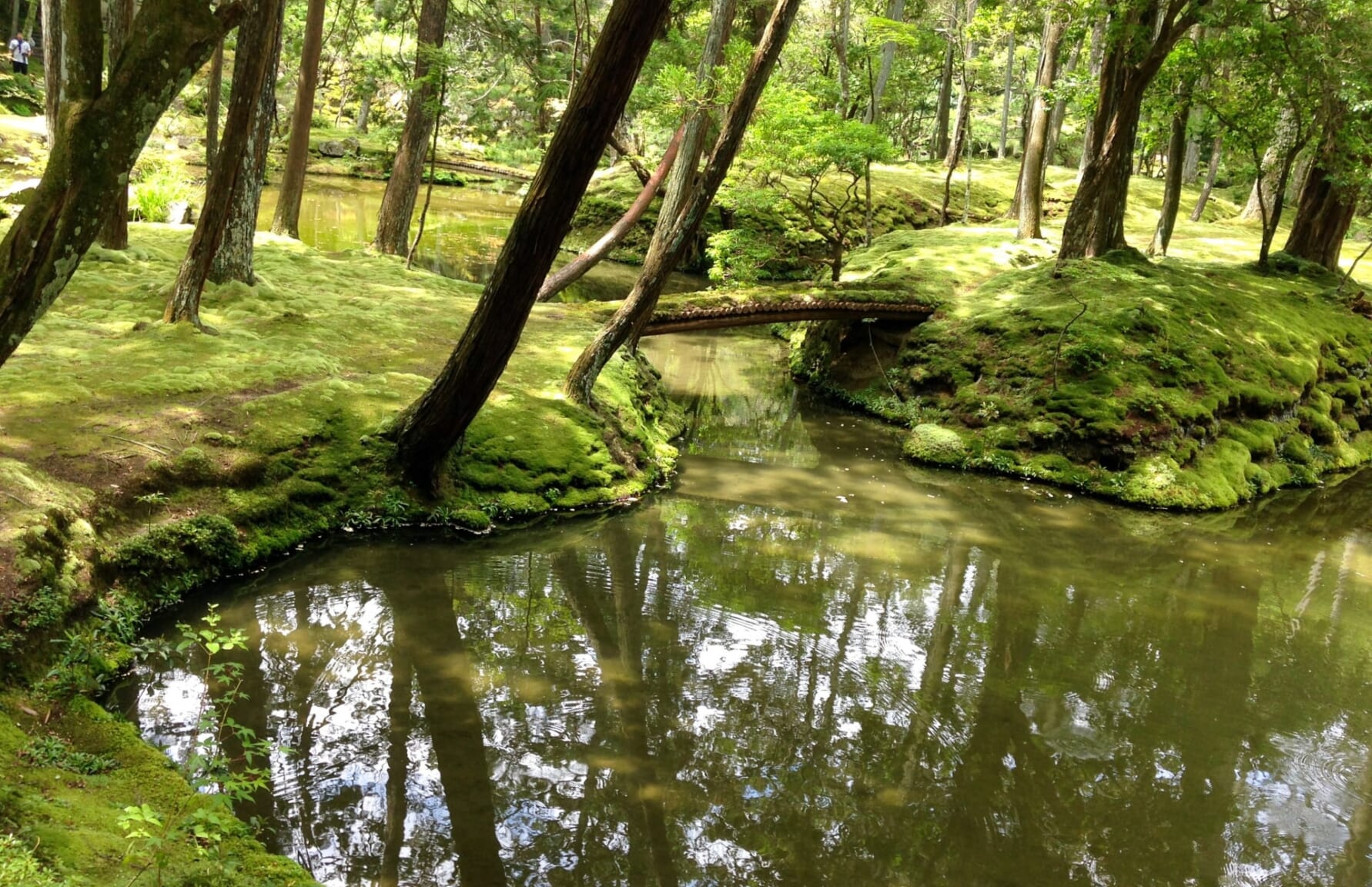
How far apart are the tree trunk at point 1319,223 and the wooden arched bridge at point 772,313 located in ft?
32.1

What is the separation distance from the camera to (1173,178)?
16.9 meters

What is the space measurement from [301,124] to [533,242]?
8.45m

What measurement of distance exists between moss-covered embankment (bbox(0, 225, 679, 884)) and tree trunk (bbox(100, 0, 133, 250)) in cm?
26

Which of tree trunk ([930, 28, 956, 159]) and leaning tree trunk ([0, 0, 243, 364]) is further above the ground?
tree trunk ([930, 28, 956, 159])

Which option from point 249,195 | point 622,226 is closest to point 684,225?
point 622,226

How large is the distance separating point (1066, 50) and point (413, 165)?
12.8 meters

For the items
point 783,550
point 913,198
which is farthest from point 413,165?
point 913,198

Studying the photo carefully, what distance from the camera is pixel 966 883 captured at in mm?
4371

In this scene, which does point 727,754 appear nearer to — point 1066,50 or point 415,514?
point 415,514

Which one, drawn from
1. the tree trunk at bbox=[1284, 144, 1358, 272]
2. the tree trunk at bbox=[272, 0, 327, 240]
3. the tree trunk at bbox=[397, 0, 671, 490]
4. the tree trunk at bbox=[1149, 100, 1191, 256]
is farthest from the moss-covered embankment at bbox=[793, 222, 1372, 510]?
the tree trunk at bbox=[272, 0, 327, 240]

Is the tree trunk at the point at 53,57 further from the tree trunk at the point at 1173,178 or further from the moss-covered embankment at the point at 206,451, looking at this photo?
the tree trunk at the point at 1173,178

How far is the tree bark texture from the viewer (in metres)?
13.4

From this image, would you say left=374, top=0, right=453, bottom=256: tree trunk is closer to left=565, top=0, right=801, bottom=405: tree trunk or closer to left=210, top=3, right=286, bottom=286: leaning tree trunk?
left=210, top=3, right=286, bottom=286: leaning tree trunk

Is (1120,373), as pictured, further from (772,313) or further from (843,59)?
(843,59)
